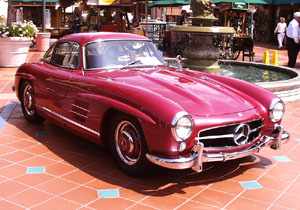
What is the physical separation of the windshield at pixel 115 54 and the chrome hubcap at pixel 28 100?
1556mm

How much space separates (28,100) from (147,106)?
303 cm

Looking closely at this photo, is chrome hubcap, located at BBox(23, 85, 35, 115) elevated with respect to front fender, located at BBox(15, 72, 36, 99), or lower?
lower

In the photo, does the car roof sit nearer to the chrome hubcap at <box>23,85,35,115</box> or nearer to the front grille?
the chrome hubcap at <box>23,85,35,115</box>

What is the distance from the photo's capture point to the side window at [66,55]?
207 inches

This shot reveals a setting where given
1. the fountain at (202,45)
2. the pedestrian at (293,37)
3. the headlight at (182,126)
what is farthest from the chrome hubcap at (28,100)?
the pedestrian at (293,37)

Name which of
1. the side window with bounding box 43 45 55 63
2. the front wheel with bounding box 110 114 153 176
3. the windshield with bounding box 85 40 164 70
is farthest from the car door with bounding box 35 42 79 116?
the front wheel with bounding box 110 114 153 176

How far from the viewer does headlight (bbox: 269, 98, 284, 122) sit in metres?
4.51

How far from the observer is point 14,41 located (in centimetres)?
1236

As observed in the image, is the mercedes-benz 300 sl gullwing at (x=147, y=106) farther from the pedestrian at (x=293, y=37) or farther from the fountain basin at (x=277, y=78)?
the pedestrian at (x=293, y=37)

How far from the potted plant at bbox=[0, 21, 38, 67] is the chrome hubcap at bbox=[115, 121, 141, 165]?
29.9 ft

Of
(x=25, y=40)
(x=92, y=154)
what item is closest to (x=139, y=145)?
(x=92, y=154)

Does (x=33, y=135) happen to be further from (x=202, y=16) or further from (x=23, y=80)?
(x=202, y=16)

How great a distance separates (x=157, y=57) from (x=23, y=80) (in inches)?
88.2

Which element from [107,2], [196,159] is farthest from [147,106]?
[107,2]
